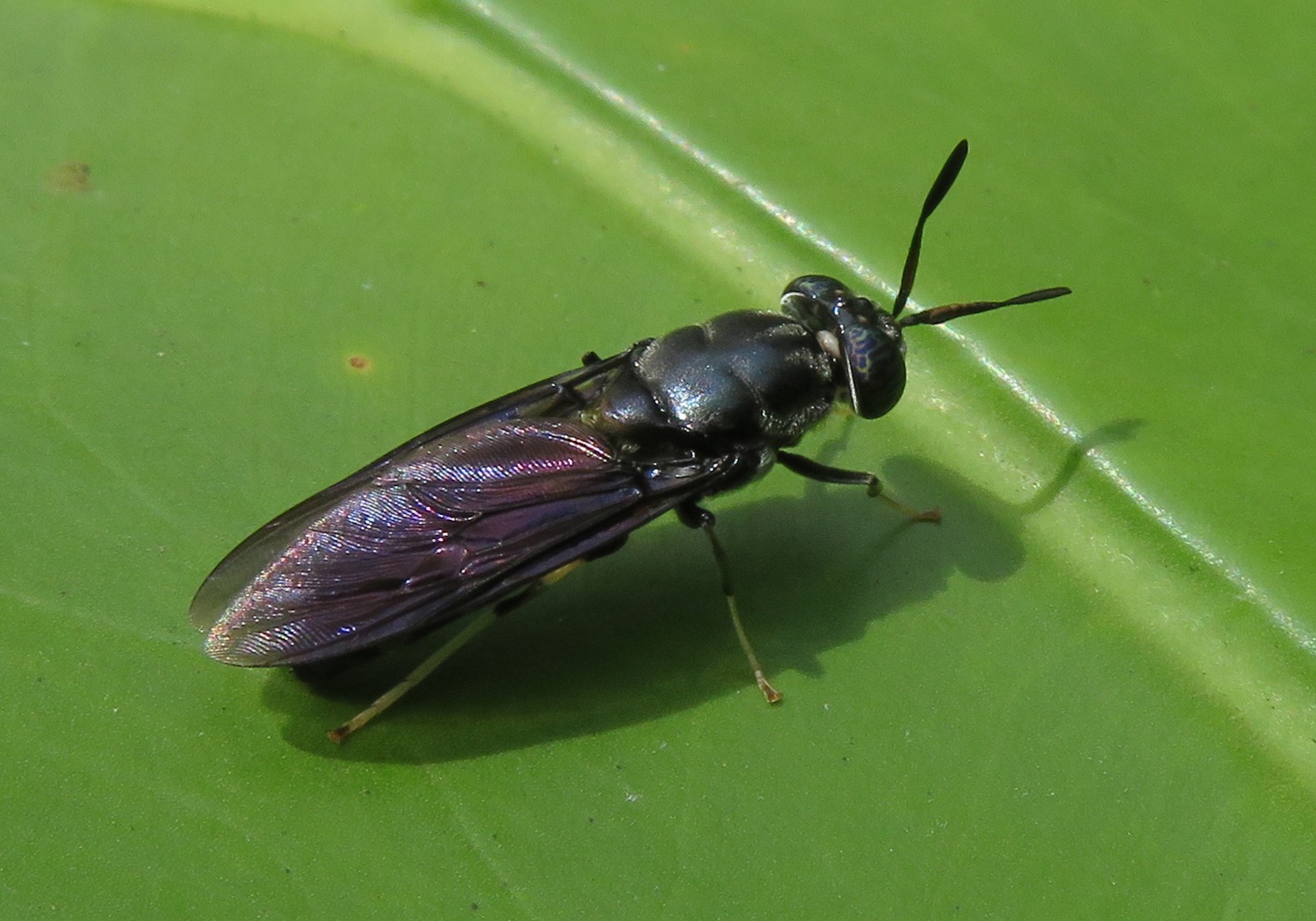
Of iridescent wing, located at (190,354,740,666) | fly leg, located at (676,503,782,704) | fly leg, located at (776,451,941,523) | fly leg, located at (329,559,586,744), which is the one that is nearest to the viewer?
iridescent wing, located at (190,354,740,666)

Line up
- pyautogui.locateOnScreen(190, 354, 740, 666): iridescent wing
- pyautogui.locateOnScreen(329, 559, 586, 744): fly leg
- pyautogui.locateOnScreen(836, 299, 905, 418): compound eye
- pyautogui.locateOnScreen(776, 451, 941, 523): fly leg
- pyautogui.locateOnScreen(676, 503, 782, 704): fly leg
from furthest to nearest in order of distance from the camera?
pyautogui.locateOnScreen(776, 451, 941, 523): fly leg → pyautogui.locateOnScreen(836, 299, 905, 418): compound eye → pyautogui.locateOnScreen(676, 503, 782, 704): fly leg → pyautogui.locateOnScreen(329, 559, 586, 744): fly leg → pyautogui.locateOnScreen(190, 354, 740, 666): iridescent wing

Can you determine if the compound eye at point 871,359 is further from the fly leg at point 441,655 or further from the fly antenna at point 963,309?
the fly leg at point 441,655

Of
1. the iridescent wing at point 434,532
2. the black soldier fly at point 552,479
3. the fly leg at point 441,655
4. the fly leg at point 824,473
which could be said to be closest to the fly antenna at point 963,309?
the black soldier fly at point 552,479

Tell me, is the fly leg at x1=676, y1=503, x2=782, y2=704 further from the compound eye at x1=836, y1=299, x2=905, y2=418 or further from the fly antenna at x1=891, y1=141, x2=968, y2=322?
the fly antenna at x1=891, y1=141, x2=968, y2=322

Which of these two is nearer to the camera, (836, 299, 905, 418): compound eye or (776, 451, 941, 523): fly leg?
(836, 299, 905, 418): compound eye

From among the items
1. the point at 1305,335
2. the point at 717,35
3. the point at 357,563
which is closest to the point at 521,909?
the point at 357,563

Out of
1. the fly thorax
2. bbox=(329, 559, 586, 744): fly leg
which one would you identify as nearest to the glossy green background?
bbox=(329, 559, 586, 744): fly leg
